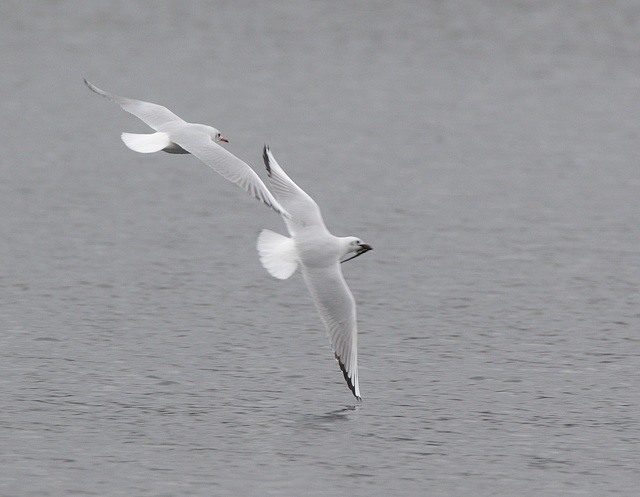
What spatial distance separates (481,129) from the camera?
28.5 m

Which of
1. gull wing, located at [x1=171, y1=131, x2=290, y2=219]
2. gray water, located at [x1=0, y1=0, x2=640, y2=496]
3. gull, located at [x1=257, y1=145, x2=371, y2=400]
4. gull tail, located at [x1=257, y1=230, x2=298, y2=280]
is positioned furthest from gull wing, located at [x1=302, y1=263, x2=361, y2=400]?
gull wing, located at [x1=171, y1=131, x2=290, y2=219]

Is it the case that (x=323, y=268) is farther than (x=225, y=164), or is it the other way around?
(x=225, y=164)

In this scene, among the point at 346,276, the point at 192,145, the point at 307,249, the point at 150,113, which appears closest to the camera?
the point at 307,249

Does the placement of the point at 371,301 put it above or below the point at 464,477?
above

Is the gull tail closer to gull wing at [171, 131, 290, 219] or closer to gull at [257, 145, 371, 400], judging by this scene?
gull at [257, 145, 371, 400]

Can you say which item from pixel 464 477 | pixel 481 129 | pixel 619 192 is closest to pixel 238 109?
pixel 481 129

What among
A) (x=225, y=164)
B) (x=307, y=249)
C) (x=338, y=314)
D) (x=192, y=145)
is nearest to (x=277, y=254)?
(x=307, y=249)

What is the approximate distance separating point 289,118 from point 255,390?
650 inches

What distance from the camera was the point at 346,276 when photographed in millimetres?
17750

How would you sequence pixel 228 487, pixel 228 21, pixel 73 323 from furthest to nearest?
pixel 228 21, pixel 73 323, pixel 228 487

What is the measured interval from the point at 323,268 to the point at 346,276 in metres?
5.11

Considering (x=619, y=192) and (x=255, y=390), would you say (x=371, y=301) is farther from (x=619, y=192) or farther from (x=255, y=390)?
(x=619, y=192)

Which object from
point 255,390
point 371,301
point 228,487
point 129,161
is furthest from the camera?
point 129,161

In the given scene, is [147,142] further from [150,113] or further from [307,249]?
[307,249]
